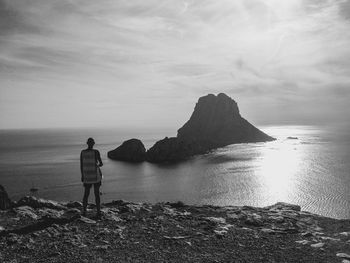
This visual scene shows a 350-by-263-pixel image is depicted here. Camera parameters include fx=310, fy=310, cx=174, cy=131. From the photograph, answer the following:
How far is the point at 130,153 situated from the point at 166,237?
14378 centimetres

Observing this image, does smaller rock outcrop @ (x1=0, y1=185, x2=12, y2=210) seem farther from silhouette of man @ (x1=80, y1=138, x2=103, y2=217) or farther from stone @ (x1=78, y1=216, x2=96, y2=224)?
silhouette of man @ (x1=80, y1=138, x2=103, y2=217)

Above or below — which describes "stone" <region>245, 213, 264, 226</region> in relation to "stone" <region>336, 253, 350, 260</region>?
below

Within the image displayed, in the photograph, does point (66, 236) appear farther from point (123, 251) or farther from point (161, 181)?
point (161, 181)

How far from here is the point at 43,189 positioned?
8612 centimetres

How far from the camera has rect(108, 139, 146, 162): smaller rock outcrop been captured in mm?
152038

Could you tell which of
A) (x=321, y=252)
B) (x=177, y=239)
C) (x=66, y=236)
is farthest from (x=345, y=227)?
(x=66, y=236)

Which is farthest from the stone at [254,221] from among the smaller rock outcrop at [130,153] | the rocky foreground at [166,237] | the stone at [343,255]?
the smaller rock outcrop at [130,153]

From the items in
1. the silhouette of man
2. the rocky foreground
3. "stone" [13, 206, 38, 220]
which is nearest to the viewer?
the rocky foreground

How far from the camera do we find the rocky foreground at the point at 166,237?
1070cm

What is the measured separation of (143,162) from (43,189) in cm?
6336

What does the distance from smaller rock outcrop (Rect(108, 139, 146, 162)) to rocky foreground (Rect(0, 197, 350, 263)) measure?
135260 millimetres

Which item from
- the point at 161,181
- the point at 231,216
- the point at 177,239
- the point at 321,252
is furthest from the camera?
the point at 161,181

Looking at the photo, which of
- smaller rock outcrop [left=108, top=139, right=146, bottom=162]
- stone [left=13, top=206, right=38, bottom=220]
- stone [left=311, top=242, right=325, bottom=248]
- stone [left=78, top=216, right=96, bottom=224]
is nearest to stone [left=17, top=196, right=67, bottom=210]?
stone [left=13, top=206, right=38, bottom=220]

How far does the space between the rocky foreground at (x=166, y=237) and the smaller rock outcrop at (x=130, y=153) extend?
444 ft
